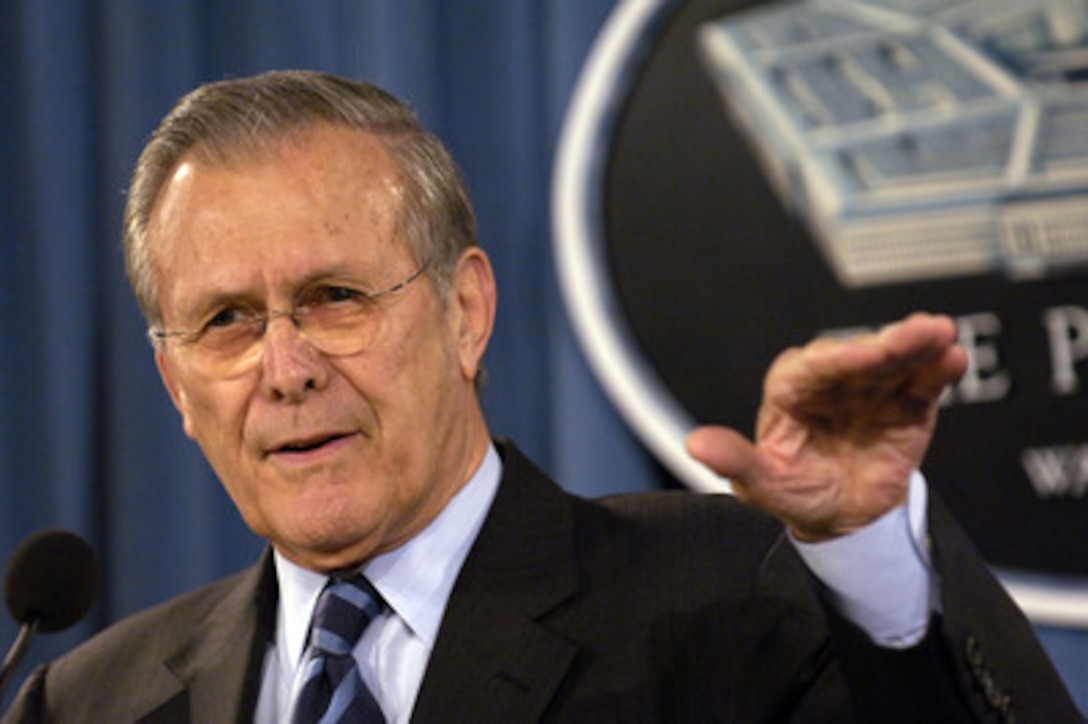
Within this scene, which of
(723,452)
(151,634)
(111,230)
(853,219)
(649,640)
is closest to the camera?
(723,452)

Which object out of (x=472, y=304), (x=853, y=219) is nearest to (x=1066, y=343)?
(x=853, y=219)

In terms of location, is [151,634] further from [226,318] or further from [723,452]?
[723,452]

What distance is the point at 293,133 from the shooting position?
5.31 ft

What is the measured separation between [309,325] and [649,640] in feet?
1.40

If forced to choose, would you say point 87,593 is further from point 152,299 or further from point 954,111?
point 954,111

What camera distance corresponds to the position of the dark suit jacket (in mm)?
1231

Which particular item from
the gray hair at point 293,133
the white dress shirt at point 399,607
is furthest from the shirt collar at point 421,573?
the gray hair at point 293,133

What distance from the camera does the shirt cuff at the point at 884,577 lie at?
1.23 m

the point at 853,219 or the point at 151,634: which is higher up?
the point at 853,219

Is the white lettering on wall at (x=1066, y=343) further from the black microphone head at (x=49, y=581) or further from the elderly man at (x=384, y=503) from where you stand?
the black microphone head at (x=49, y=581)

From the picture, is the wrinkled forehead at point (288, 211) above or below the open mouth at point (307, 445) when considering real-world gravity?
above

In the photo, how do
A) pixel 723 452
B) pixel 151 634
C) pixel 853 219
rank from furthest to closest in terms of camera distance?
pixel 853 219, pixel 151 634, pixel 723 452

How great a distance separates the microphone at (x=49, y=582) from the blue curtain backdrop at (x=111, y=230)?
774mm

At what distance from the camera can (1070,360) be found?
1962mm
